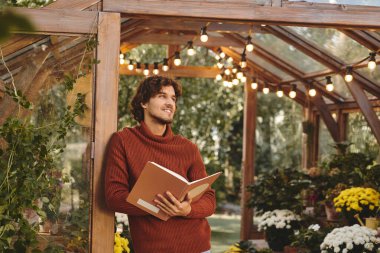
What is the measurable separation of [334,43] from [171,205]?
493 cm

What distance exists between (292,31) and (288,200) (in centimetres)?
198

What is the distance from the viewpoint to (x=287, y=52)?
25.4ft

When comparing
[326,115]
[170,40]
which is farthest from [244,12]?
[326,115]

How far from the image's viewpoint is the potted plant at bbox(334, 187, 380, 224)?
5.38m

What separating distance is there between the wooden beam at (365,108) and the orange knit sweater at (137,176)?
4.50 metres

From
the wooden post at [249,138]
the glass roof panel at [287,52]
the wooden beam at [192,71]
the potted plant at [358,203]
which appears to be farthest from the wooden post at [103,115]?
A: the wooden post at [249,138]

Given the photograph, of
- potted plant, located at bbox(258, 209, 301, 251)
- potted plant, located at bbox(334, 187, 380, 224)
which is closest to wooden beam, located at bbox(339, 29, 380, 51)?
potted plant, located at bbox(334, 187, 380, 224)

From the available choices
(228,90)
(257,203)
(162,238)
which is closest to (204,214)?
(162,238)

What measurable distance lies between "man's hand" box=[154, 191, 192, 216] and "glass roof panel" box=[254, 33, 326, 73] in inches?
217

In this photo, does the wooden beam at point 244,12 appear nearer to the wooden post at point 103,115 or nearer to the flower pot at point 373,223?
the wooden post at point 103,115

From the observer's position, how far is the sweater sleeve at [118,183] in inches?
93.4

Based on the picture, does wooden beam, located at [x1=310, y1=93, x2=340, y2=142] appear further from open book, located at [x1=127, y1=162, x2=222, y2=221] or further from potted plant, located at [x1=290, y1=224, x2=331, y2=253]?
open book, located at [x1=127, y1=162, x2=222, y2=221]

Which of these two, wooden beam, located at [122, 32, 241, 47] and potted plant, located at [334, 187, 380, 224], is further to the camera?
wooden beam, located at [122, 32, 241, 47]

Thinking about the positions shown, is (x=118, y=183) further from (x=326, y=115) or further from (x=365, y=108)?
(x=326, y=115)
